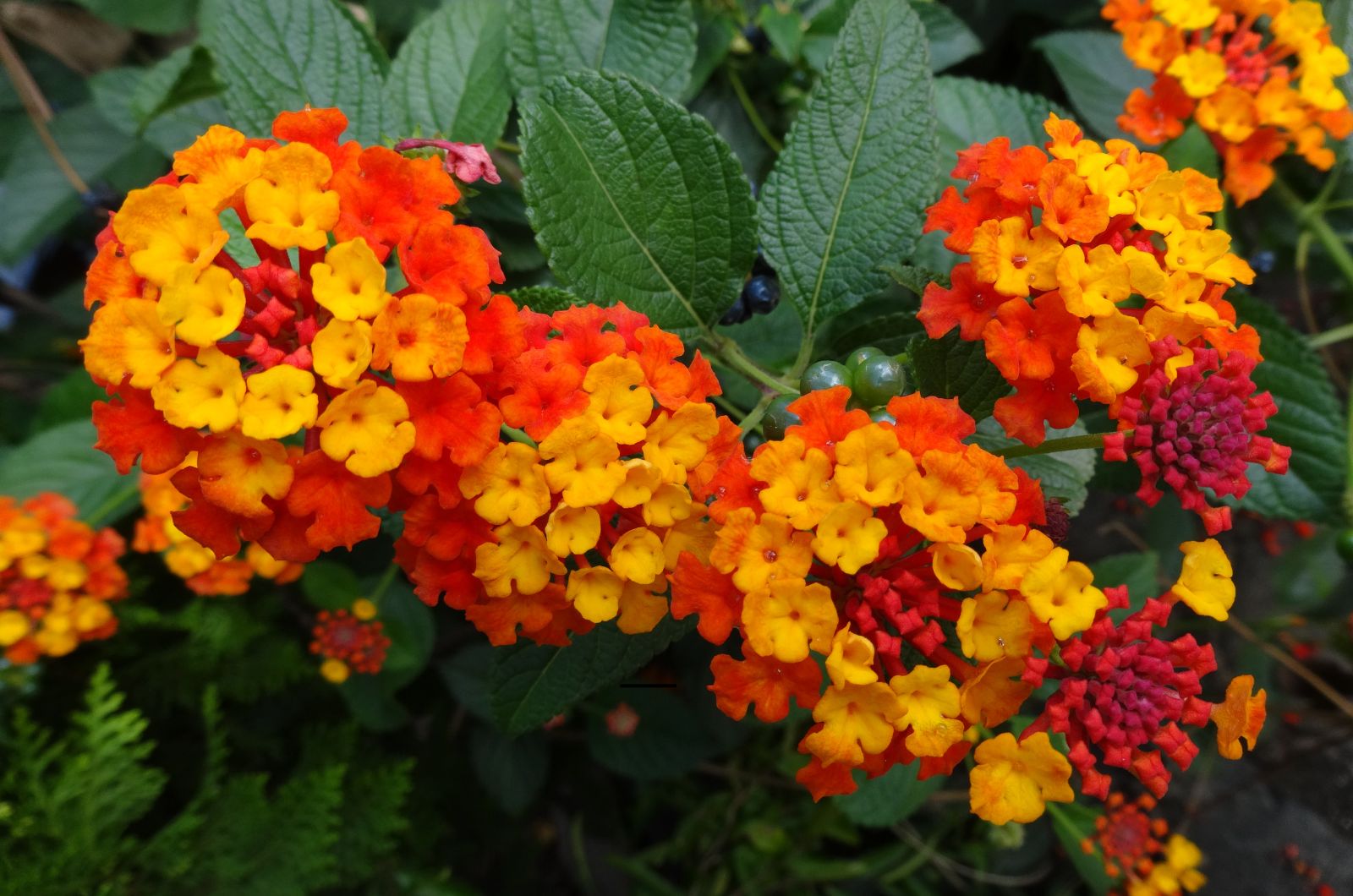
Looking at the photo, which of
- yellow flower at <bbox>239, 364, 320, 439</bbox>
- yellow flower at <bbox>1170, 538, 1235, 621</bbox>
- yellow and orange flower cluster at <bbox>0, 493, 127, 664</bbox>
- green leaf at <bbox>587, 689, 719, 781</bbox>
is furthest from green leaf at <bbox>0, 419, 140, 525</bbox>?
yellow flower at <bbox>1170, 538, 1235, 621</bbox>

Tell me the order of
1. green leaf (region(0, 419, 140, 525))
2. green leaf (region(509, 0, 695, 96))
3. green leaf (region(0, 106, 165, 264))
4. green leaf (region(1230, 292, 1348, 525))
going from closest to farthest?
green leaf (region(509, 0, 695, 96))
green leaf (region(1230, 292, 1348, 525))
green leaf (region(0, 419, 140, 525))
green leaf (region(0, 106, 165, 264))

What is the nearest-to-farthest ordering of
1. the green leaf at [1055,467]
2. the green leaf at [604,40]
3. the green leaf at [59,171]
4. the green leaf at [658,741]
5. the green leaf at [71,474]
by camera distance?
1. the green leaf at [1055,467]
2. the green leaf at [604,40]
3. the green leaf at [71,474]
4. the green leaf at [658,741]
5. the green leaf at [59,171]

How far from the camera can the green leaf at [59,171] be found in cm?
144

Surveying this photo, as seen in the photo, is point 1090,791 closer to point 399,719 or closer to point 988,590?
point 988,590

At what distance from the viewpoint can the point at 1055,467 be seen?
0.74 metres

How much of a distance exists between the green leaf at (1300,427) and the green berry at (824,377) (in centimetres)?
52

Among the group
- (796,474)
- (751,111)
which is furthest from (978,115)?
(796,474)

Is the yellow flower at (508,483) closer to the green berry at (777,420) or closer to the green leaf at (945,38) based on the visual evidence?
the green berry at (777,420)

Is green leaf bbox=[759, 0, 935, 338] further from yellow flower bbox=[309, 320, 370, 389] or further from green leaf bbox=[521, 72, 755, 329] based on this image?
yellow flower bbox=[309, 320, 370, 389]

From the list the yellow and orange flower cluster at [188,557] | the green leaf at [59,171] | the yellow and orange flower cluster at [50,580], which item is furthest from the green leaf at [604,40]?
the green leaf at [59,171]

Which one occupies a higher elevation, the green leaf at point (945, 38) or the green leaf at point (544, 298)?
the green leaf at point (945, 38)

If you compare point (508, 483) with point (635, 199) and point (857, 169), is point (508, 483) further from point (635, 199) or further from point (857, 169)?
point (857, 169)

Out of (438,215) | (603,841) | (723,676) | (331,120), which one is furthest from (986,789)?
(603,841)

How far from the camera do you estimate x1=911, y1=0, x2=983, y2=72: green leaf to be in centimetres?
110
